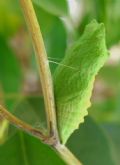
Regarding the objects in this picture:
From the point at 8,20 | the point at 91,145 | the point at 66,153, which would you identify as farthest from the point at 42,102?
the point at 8,20

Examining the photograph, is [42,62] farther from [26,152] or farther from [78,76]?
[26,152]

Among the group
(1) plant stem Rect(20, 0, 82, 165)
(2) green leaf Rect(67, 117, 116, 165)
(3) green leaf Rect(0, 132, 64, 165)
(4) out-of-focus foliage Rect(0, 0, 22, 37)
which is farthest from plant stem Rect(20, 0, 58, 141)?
(4) out-of-focus foliage Rect(0, 0, 22, 37)

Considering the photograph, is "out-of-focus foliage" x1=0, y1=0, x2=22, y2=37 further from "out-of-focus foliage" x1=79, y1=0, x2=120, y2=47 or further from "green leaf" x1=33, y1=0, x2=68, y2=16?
"green leaf" x1=33, y1=0, x2=68, y2=16

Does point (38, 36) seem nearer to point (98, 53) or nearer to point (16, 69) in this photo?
point (98, 53)

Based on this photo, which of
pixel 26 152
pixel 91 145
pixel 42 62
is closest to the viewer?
pixel 42 62

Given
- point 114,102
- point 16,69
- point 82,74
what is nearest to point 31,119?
point 82,74

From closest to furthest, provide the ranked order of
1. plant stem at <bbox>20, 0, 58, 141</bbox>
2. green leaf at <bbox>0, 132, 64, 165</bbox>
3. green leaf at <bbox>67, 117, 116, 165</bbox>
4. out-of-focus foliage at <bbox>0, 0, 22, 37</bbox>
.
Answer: plant stem at <bbox>20, 0, 58, 141</bbox>
green leaf at <bbox>0, 132, 64, 165</bbox>
green leaf at <bbox>67, 117, 116, 165</bbox>
out-of-focus foliage at <bbox>0, 0, 22, 37</bbox>
